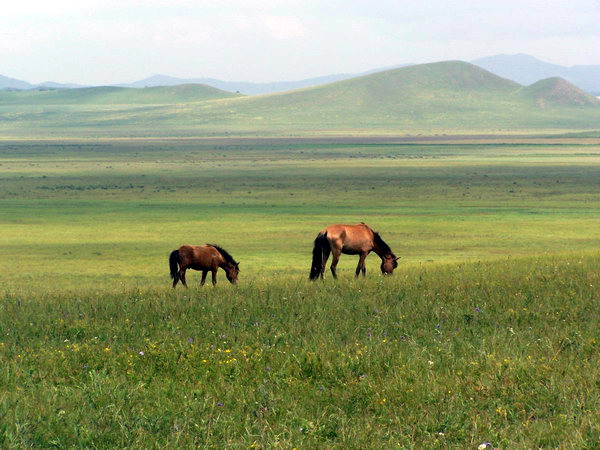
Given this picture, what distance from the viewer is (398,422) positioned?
26.5 feet

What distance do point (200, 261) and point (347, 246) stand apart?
2.97m

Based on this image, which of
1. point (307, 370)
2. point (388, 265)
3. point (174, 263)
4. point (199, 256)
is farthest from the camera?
point (388, 265)

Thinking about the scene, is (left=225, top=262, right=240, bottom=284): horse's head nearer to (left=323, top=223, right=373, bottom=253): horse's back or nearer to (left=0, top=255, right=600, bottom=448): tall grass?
(left=323, top=223, right=373, bottom=253): horse's back

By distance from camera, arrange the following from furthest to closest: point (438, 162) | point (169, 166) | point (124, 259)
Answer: point (438, 162)
point (169, 166)
point (124, 259)

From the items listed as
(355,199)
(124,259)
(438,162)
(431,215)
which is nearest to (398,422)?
(124,259)

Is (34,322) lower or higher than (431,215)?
higher

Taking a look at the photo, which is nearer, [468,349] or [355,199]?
[468,349]

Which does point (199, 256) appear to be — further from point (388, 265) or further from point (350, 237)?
point (388, 265)

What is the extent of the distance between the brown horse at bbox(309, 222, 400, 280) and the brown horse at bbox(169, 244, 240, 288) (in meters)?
1.72

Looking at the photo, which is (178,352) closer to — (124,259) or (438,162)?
(124,259)

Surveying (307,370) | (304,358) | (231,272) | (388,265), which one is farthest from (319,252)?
(307,370)

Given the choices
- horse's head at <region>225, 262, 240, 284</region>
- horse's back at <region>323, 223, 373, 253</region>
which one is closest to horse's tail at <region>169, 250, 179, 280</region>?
horse's head at <region>225, 262, 240, 284</region>

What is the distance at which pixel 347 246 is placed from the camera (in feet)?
63.8

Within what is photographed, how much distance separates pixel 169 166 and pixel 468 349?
267ft
